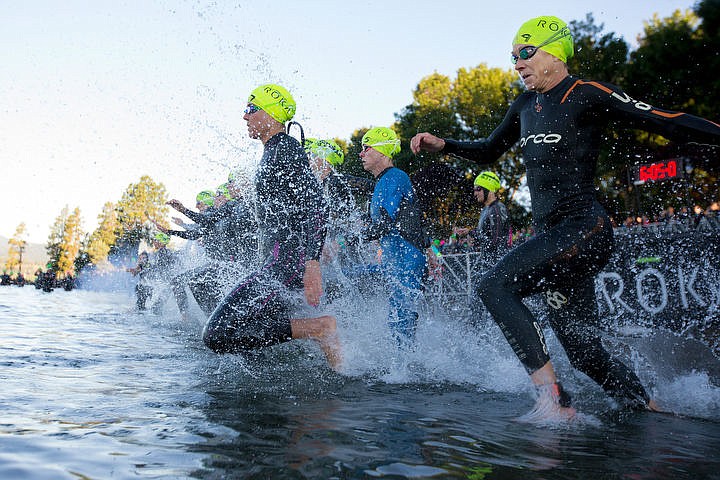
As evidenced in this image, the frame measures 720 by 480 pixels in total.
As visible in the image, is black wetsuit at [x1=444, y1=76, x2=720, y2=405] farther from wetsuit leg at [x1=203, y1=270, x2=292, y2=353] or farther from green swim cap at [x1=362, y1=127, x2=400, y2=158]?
green swim cap at [x1=362, y1=127, x2=400, y2=158]

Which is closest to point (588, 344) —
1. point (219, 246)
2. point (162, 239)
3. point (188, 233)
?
point (219, 246)

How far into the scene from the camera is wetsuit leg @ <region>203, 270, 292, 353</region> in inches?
149

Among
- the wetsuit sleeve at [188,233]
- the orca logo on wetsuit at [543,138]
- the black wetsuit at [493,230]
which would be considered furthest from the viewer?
the wetsuit sleeve at [188,233]

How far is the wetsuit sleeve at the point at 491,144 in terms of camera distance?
12.8 feet

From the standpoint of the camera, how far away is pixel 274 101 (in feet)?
14.6

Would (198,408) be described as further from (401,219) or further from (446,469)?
(401,219)

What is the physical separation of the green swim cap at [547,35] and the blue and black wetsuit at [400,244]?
1.70 meters

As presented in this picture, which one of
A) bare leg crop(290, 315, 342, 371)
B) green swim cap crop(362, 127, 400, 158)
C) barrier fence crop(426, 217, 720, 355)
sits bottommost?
bare leg crop(290, 315, 342, 371)

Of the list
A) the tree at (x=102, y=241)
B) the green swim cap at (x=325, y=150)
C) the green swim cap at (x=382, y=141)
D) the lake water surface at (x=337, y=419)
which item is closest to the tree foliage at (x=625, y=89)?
the green swim cap at (x=325, y=150)

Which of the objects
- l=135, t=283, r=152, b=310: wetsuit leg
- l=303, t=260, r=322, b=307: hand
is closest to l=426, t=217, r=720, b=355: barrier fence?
l=303, t=260, r=322, b=307: hand

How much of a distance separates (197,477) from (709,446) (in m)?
2.18

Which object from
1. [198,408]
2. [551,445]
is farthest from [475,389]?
[198,408]

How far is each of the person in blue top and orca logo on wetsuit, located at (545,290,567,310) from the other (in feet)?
4.58

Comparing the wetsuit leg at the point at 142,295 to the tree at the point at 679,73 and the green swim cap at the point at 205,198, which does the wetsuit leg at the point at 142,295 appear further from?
the tree at the point at 679,73
